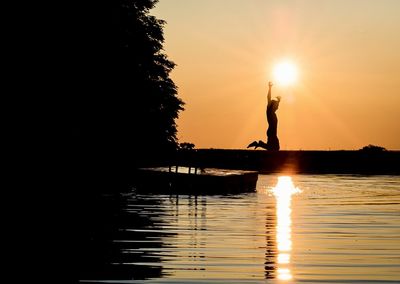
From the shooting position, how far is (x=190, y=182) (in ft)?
137

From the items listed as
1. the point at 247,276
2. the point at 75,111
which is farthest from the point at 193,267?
the point at 75,111

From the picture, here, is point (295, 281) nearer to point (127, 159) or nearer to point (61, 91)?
point (61, 91)

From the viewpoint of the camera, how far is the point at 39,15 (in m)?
43.7

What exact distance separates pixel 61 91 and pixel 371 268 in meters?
29.5

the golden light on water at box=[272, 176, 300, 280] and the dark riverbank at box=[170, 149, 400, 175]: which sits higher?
the dark riverbank at box=[170, 149, 400, 175]

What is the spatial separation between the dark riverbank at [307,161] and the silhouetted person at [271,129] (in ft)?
2.25

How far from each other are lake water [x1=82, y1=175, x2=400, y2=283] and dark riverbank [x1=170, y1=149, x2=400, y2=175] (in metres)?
48.3

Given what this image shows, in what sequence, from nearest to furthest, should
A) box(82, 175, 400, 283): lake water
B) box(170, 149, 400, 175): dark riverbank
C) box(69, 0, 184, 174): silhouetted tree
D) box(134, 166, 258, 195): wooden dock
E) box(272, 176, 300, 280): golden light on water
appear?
box(82, 175, 400, 283): lake water < box(272, 176, 300, 280): golden light on water < box(134, 166, 258, 195): wooden dock < box(69, 0, 184, 174): silhouetted tree < box(170, 149, 400, 175): dark riverbank

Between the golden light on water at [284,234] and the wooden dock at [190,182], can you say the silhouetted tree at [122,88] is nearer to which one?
the wooden dock at [190,182]

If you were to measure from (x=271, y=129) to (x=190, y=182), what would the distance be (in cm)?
4448

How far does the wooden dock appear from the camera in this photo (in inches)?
1651

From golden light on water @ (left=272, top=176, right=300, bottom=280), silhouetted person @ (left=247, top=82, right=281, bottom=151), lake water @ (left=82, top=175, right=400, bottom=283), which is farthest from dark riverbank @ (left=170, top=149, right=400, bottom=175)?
lake water @ (left=82, top=175, right=400, bottom=283)

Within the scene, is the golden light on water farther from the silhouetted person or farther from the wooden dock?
the silhouetted person

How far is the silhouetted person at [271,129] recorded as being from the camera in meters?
84.8
